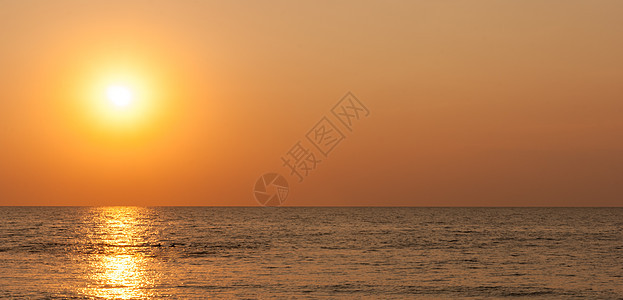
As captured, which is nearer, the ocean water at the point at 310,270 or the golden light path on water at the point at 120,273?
the golden light path on water at the point at 120,273

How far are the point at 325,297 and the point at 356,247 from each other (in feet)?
123

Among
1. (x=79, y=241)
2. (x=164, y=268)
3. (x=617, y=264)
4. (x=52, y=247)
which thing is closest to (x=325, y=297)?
(x=164, y=268)

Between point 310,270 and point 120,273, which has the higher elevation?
point 120,273

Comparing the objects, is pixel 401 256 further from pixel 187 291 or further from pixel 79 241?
pixel 79 241

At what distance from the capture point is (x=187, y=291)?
145ft

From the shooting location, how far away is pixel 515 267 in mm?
58750

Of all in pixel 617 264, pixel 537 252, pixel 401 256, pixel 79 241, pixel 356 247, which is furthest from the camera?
pixel 79 241

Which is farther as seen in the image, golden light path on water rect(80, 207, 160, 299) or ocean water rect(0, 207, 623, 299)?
ocean water rect(0, 207, 623, 299)

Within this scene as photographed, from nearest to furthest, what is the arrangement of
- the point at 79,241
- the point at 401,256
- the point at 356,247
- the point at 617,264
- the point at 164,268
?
the point at 164,268 → the point at 617,264 → the point at 401,256 → the point at 356,247 → the point at 79,241

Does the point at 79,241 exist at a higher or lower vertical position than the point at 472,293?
higher

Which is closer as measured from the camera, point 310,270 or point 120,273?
point 120,273

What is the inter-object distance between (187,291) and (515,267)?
28562mm

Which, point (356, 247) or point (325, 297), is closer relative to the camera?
point (325, 297)

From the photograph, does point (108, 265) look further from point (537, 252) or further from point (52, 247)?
point (537, 252)
